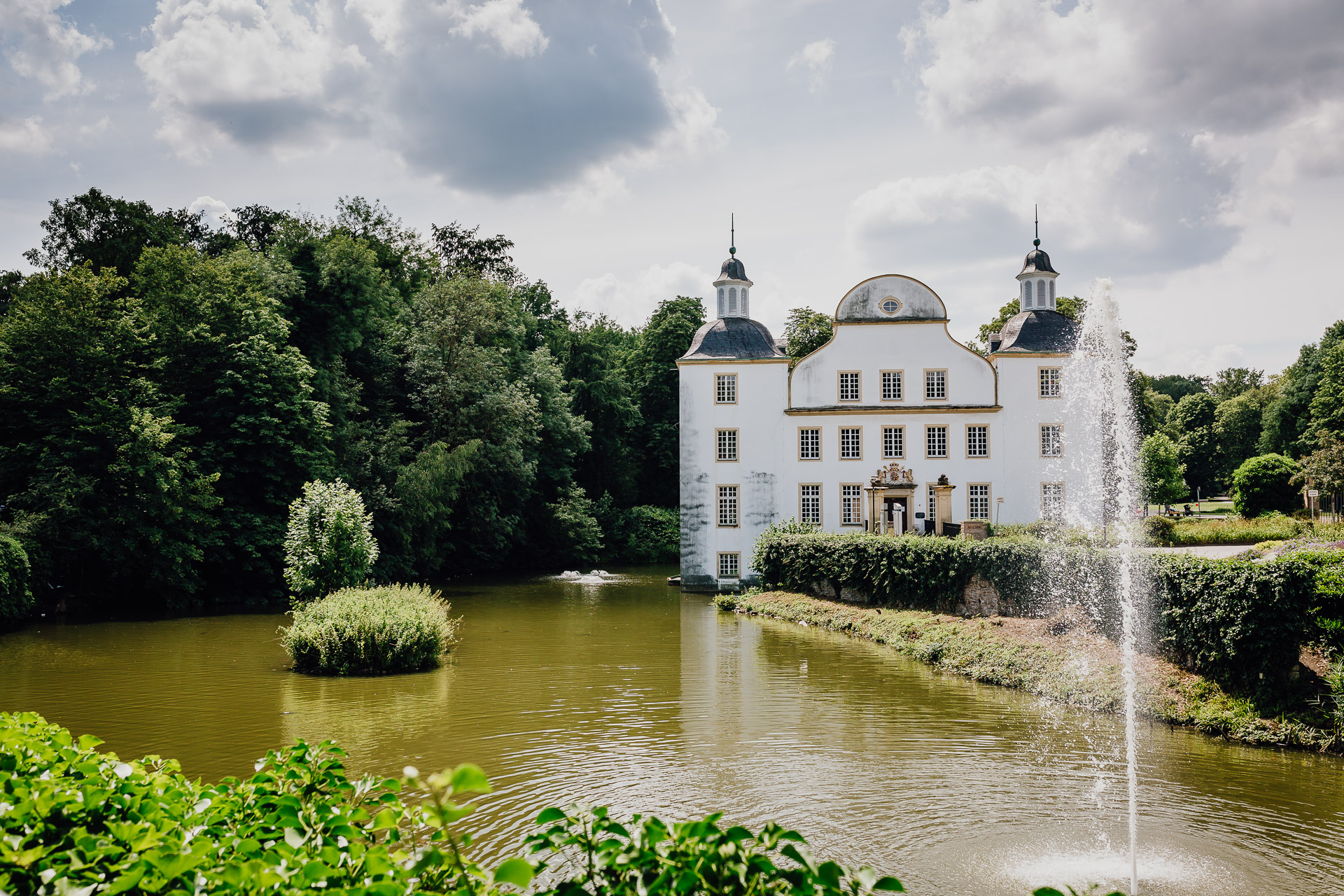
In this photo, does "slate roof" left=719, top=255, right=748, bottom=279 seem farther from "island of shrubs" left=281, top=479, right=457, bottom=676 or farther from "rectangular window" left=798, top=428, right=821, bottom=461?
"island of shrubs" left=281, top=479, right=457, bottom=676

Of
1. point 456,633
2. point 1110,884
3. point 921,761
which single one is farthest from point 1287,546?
point 456,633

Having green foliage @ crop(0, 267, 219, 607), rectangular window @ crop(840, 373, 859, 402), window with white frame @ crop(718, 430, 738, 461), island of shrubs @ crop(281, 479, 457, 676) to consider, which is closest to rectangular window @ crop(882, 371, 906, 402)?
rectangular window @ crop(840, 373, 859, 402)

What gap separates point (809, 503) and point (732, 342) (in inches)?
259

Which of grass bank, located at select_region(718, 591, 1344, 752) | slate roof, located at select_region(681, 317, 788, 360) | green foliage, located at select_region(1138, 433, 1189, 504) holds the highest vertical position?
slate roof, located at select_region(681, 317, 788, 360)

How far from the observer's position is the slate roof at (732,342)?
33375 mm

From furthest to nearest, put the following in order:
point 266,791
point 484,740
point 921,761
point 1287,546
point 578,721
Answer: point 1287,546 → point 578,721 → point 484,740 → point 921,761 → point 266,791

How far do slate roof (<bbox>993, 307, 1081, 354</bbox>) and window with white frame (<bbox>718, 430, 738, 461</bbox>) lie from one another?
9.99 metres

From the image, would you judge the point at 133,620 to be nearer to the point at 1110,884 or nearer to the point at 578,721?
the point at 578,721

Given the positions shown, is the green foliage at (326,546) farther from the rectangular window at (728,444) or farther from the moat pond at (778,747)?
the rectangular window at (728,444)

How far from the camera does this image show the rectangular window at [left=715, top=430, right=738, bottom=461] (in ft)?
109

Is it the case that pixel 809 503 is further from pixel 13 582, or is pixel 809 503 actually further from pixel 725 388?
pixel 13 582

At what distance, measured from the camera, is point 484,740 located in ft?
40.7

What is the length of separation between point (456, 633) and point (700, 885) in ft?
69.9

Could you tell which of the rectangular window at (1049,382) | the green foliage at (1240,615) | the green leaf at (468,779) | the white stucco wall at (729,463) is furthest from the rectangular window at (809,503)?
the green leaf at (468,779)
